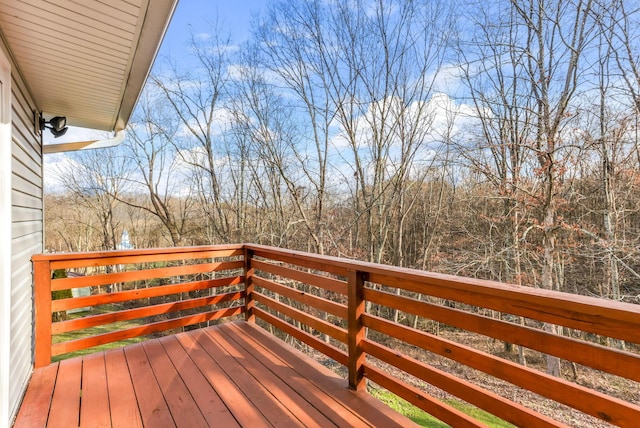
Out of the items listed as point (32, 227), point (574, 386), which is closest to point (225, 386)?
point (574, 386)

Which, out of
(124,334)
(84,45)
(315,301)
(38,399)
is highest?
(84,45)

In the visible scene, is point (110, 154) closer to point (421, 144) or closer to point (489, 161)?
point (421, 144)

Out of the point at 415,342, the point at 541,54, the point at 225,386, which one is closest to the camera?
the point at 415,342

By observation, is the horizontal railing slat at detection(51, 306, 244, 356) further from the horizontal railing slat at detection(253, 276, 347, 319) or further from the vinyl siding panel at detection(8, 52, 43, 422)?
the horizontal railing slat at detection(253, 276, 347, 319)

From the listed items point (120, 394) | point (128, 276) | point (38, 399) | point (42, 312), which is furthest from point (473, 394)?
point (42, 312)

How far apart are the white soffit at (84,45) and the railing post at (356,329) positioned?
1912 millimetres

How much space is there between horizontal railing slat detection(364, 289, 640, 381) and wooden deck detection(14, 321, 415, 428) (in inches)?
26.2

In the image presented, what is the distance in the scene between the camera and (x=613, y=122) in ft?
20.5

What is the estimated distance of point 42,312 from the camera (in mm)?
2531

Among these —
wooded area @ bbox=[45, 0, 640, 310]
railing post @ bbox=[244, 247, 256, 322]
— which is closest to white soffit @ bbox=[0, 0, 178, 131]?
railing post @ bbox=[244, 247, 256, 322]

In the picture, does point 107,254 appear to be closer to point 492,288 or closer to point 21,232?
point 21,232

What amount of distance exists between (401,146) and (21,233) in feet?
28.0

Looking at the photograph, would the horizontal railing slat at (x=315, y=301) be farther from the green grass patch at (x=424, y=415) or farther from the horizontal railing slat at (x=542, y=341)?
the green grass patch at (x=424, y=415)

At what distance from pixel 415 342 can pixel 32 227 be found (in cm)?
332
